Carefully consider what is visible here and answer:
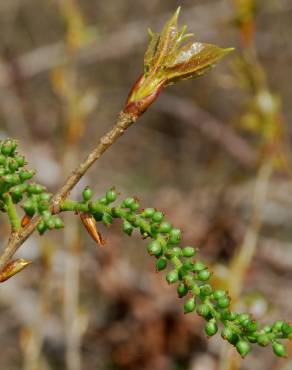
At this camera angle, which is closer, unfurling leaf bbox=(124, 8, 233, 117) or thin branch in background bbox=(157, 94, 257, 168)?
unfurling leaf bbox=(124, 8, 233, 117)

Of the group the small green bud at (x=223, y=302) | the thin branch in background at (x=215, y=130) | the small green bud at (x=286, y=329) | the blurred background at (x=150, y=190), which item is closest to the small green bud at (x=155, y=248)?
the small green bud at (x=223, y=302)

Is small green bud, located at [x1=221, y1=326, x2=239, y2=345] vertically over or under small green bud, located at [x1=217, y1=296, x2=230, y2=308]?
under

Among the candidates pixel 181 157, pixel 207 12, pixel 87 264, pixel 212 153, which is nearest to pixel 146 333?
pixel 87 264

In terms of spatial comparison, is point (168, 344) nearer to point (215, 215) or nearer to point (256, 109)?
point (215, 215)

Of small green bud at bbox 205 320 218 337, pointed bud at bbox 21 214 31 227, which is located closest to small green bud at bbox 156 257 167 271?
small green bud at bbox 205 320 218 337

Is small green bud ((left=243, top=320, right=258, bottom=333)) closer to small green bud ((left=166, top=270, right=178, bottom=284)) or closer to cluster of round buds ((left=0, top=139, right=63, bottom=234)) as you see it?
small green bud ((left=166, top=270, right=178, bottom=284))

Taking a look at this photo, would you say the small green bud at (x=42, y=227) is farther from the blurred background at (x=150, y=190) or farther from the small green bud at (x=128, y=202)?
the blurred background at (x=150, y=190)

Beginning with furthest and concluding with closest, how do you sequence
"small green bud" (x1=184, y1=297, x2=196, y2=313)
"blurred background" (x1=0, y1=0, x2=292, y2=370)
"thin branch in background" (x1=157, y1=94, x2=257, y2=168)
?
"thin branch in background" (x1=157, y1=94, x2=257, y2=168) → "blurred background" (x1=0, y1=0, x2=292, y2=370) → "small green bud" (x1=184, y1=297, x2=196, y2=313)

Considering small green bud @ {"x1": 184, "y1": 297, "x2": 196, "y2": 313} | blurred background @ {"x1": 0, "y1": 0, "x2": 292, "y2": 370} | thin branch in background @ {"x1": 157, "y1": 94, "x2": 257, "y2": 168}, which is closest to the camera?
small green bud @ {"x1": 184, "y1": 297, "x2": 196, "y2": 313}
